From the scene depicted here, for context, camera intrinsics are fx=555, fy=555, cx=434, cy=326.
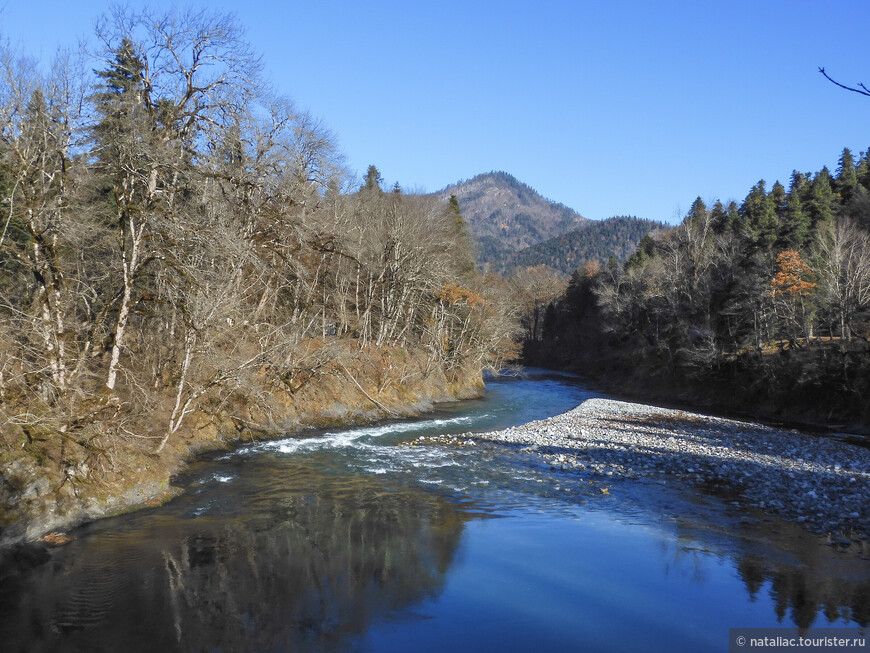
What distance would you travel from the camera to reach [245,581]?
968 cm

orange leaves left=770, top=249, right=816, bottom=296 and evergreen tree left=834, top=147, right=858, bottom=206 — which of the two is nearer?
orange leaves left=770, top=249, right=816, bottom=296

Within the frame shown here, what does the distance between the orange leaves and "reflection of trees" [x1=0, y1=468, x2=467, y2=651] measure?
34.5 metres

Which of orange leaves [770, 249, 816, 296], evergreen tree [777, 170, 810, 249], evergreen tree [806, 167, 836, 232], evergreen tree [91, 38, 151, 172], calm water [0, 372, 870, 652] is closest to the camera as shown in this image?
calm water [0, 372, 870, 652]

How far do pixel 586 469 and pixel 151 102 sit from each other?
59.5 ft

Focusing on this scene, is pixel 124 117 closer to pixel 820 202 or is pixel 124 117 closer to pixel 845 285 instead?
pixel 845 285

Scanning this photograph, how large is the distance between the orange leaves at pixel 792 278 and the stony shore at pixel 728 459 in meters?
14.3

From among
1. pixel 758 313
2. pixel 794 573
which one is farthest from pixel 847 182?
pixel 794 573

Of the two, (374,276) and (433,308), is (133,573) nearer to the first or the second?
(374,276)

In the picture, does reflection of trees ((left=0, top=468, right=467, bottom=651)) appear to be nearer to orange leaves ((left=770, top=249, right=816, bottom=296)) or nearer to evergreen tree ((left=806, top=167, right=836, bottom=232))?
orange leaves ((left=770, top=249, right=816, bottom=296))

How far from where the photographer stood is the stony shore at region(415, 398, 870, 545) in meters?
13.9

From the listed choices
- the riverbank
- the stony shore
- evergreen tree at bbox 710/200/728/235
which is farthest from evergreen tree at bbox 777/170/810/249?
the riverbank

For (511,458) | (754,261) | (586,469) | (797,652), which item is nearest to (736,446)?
(586,469)

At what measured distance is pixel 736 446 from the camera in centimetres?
2156

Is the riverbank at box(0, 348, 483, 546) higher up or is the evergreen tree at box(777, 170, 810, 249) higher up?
the evergreen tree at box(777, 170, 810, 249)
